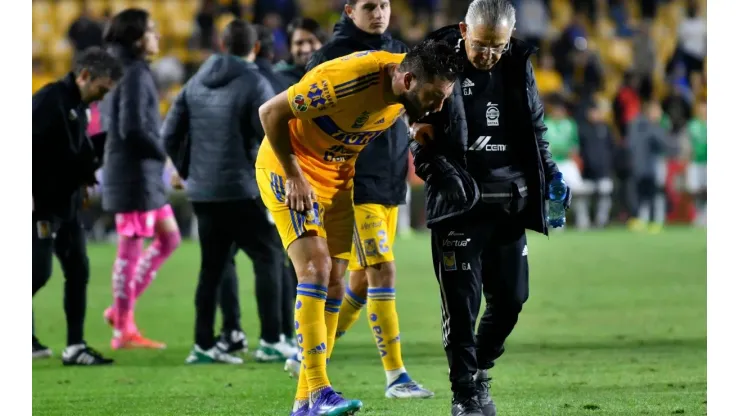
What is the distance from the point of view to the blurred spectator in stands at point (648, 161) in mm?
21453

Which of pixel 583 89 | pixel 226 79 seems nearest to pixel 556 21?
pixel 583 89

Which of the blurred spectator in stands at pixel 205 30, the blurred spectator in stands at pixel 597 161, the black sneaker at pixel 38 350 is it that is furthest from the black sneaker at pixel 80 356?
the blurred spectator in stands at pixel 597 161

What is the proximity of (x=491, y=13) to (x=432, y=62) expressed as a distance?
36 centimetres

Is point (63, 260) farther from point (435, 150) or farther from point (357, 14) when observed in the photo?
point (435, 150)

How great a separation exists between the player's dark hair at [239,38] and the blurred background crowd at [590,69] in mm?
10222

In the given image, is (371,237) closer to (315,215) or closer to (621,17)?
(315,215)

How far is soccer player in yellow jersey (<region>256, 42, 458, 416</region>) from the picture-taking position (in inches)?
217

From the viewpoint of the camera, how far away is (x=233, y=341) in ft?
28.3

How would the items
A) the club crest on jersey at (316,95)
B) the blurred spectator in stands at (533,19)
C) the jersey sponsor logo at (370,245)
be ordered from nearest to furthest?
1. the club crest on jersey at (316,95)
2. the jersey sponsor logo at (370,245)
3. the blurred spectator in stands at (533,19)

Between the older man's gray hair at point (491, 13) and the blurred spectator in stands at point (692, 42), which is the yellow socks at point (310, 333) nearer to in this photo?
the older man's gray hair at point (491, 13)

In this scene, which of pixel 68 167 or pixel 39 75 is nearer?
pixel 68 167

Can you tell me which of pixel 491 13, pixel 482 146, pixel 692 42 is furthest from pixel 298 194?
pixel 692 42

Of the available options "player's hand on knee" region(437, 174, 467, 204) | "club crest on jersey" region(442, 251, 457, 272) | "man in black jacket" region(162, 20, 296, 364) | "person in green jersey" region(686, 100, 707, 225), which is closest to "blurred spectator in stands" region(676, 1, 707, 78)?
"person in green jersey" region(686, 100, 707, 225)

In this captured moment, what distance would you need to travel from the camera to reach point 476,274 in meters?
5.88
